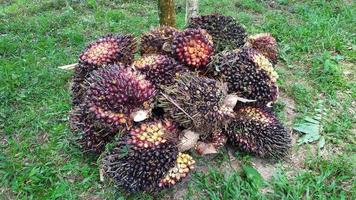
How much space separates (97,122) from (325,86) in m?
2.27

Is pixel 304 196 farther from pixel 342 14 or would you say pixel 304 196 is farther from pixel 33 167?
pixel 342 14

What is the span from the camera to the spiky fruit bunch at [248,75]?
285cm

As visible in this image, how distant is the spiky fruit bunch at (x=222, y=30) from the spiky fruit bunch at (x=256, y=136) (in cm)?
71

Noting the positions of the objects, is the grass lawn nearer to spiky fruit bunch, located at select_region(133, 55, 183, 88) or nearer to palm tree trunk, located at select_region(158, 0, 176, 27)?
spiky fruit bunch, located at select_region(133, 55, 183, 88)

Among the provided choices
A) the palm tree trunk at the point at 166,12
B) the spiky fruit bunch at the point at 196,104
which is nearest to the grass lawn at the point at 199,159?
the spiky fruit bunch at the point at 196,104

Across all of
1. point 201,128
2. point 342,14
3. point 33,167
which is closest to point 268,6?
point 342,14

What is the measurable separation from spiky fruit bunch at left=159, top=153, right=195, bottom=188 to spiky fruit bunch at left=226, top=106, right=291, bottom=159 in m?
0.42

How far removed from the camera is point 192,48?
2936mm

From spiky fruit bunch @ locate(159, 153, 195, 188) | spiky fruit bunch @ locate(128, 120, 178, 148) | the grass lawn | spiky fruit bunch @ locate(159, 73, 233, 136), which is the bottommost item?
the grass lawn

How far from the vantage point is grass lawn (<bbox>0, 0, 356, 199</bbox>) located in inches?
103

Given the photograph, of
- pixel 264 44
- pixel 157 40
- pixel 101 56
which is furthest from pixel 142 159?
pixel 264 44

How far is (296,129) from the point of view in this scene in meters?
3.12

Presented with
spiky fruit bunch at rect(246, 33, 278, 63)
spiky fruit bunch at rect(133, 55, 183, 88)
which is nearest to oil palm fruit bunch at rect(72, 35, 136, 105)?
spiky fruit bunch at rect(133, 55, 183, 88)

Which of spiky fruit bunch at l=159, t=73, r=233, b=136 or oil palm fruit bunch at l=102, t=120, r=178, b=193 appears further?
spiky fruit bunch at l=159, t=73, r=233, b=136
